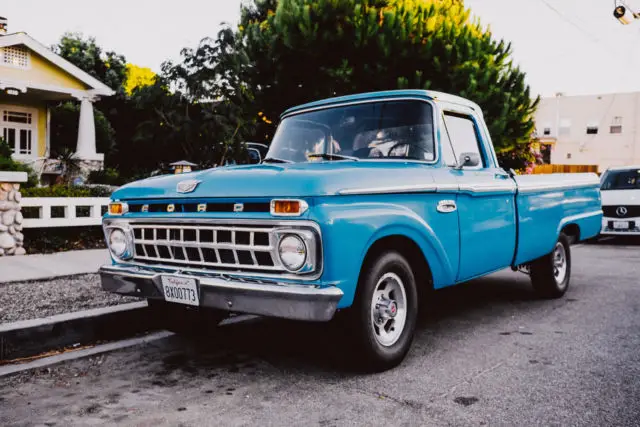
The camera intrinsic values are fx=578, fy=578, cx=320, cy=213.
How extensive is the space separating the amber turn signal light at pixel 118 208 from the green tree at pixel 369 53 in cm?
1306

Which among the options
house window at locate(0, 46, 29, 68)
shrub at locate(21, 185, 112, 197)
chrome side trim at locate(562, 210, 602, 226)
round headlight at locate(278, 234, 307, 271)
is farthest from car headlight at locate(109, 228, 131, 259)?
house window at locate(0, 46, 29, 68)

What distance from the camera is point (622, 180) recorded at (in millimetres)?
13914

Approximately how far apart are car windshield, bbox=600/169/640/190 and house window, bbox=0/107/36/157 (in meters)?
18.7

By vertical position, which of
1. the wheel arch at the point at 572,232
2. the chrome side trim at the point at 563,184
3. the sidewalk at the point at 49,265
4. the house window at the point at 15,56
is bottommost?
the sidewalk at the point at 49,265

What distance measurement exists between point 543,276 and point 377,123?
3.09 m

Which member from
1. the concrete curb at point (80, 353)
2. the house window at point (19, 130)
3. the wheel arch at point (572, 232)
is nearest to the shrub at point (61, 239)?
the concrete curb at point (80, 353)

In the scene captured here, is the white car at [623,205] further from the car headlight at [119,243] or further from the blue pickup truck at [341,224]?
the car headlight at [119,243]

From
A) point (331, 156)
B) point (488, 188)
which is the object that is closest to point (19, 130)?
point (331, 156)

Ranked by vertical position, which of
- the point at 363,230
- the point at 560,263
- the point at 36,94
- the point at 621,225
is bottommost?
the point at 560,263

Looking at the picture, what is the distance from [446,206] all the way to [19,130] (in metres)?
20.6

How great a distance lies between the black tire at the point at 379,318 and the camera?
11.9 feet

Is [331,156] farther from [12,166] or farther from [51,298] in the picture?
[12,166]

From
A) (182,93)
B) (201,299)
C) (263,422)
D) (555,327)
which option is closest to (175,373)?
(201,299)

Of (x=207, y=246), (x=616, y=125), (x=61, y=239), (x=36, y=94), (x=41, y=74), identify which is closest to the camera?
(x=207, y=246)
